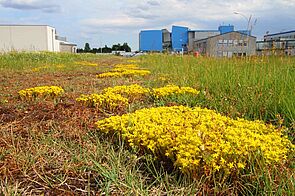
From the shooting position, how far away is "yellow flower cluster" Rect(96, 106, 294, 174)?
5.48 feet

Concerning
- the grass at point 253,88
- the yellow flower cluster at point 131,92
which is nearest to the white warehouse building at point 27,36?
the yellow flower cluster at point 131,92

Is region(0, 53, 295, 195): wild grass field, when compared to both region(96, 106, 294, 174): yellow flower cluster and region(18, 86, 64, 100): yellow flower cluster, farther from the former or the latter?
region(18, 86, 64, 100): yellow flower cluster

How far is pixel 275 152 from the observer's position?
1708 mm

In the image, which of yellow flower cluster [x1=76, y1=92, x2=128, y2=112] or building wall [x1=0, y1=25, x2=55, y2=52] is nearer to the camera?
yellow flower cluster [x1=76, y1=92, x2=128, y2=112]

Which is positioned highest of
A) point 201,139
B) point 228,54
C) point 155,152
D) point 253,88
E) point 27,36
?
point 27,36

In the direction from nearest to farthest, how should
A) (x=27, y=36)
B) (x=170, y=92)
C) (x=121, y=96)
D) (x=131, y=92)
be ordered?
(x=121, y=96) < (x=170, y=92) < (x=131, y=92) < (x=27, y=36)

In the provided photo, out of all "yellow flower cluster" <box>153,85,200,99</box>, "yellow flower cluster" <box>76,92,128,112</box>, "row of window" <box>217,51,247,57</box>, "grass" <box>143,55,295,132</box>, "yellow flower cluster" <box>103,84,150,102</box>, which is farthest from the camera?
"row of window" <box>217,51,247,57</box>

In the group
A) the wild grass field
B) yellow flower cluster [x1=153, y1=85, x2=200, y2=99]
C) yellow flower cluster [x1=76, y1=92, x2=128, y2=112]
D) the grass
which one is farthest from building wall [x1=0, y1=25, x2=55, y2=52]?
the wild grass field

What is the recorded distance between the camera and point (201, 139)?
1810mm

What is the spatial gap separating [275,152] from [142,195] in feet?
2.66

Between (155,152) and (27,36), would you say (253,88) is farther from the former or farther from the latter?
(27,36)

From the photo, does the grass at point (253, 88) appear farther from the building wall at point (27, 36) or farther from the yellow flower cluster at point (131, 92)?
the building wall at point (27, 36)

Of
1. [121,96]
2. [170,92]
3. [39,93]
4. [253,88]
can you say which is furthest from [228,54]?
[39,93]

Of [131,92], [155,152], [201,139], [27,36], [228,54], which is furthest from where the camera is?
[27,36]
